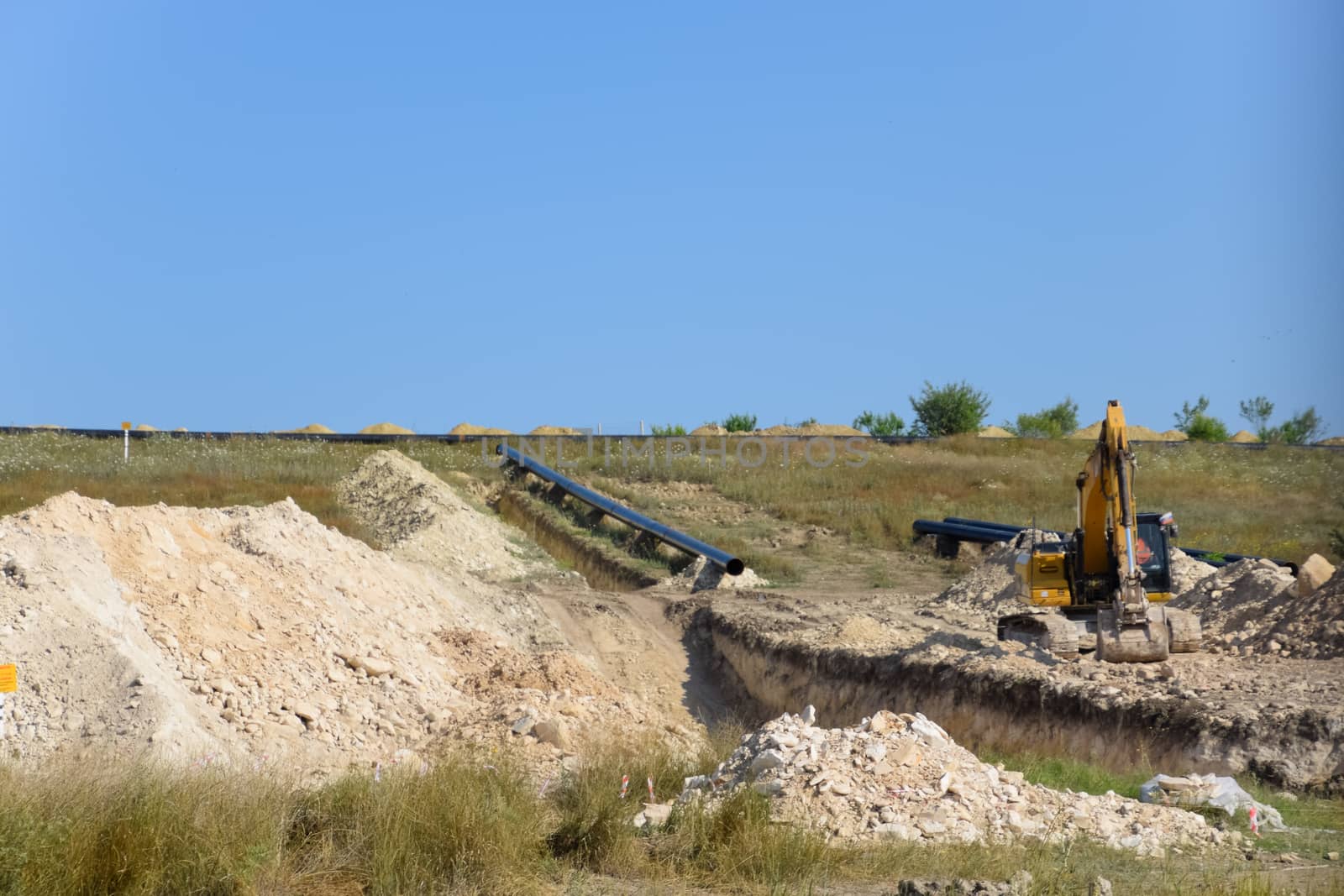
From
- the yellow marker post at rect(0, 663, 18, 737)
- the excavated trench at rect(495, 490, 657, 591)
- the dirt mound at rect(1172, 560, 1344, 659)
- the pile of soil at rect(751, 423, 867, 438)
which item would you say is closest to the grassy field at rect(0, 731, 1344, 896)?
the yellow marker post at rect(0, 663, 18, 737)


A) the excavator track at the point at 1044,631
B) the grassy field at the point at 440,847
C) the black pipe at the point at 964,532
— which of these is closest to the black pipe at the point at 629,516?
the black pipe at the point at 964,532

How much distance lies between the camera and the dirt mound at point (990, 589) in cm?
2245

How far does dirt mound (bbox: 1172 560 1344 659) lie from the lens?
52.3 feet

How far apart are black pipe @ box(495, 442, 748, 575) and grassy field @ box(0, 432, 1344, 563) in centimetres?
102

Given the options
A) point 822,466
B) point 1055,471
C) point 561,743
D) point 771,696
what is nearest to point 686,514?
point 822,466

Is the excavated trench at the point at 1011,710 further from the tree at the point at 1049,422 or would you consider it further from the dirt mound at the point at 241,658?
the tree at the point at 1049,422

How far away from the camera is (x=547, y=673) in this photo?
16.3 m

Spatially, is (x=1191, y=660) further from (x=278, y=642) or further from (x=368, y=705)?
(x=278, y=642)

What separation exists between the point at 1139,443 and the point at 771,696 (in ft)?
95.4

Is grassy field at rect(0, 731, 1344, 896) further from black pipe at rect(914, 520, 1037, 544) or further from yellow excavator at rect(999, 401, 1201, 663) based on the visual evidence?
black pipe at rect(914, 520, 1037, 544)

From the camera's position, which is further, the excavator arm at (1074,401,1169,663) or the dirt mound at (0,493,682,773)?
the excavator arm at (1074,401,1169,663)

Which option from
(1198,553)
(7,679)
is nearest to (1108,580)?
(1198,553)

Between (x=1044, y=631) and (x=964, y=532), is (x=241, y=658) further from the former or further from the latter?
(x=964, y=532)

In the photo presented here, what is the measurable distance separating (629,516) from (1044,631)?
547 inches
